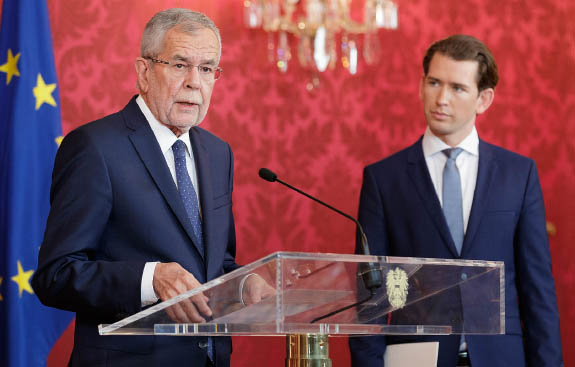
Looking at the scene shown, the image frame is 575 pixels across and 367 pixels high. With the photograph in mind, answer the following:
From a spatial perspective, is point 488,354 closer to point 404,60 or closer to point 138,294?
point 138,294

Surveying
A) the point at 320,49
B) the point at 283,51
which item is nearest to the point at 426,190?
the point at 320,49

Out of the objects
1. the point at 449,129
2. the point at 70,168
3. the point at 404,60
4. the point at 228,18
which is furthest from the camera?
the point at 404,60

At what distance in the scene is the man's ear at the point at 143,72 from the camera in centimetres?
227

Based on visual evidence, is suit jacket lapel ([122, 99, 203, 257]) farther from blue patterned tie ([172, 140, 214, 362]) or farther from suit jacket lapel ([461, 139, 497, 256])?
suit jacket lapel ([461, 139, 497, 256])

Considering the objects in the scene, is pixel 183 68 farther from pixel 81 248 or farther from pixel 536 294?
pixel 536 294

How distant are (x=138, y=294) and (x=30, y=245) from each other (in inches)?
61.9

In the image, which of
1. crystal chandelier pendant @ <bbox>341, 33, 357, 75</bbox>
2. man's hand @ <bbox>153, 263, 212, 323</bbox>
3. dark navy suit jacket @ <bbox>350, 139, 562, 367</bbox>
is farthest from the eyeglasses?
crystal chandelier pendant @ <bbox>341, 33, 357, 75</bbox>

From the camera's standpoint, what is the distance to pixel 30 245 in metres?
3.29

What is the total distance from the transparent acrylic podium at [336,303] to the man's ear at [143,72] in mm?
890

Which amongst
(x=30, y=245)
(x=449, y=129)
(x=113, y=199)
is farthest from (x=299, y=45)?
(x=113, y=199)

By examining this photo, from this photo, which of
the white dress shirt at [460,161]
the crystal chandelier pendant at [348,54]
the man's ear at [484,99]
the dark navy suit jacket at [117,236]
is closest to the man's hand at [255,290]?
the dark navy suit jacket at [117,236]

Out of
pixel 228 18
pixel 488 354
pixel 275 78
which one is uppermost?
pixel 228 18

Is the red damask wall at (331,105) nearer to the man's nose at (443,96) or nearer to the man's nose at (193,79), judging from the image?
the man's nose at (443,96)

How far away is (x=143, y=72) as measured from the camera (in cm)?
228
